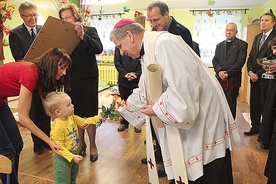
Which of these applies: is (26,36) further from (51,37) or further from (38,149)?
(38,149)

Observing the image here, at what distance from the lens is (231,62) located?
3467mm

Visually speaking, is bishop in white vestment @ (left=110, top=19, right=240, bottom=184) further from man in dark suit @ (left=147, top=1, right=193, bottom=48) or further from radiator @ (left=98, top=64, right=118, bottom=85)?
radiator @ (left=98, top=64, right=118, bottom=85)

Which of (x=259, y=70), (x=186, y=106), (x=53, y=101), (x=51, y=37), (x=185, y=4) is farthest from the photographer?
(x=185, y=4)

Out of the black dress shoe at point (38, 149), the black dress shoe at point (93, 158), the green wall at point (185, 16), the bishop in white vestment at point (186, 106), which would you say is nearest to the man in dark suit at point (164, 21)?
the bishop in white vestment at point (186, 106)

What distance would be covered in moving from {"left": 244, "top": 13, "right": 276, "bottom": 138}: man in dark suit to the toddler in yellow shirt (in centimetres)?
249

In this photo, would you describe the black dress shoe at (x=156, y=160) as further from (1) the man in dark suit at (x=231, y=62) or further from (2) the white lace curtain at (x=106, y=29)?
(2) the white lace curtain at (x=106, y=29)

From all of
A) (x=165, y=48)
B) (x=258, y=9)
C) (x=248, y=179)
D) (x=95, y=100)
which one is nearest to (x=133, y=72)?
(x=95, y=100)

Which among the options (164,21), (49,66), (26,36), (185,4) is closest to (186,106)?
(49,66)

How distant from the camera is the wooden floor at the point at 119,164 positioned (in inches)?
88.2

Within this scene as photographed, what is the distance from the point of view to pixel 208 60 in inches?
283

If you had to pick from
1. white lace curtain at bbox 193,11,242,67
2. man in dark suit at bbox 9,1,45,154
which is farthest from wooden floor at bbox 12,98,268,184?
white lace curtain at bbox 193,11,242,67

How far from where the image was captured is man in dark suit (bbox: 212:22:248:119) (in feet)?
11.1

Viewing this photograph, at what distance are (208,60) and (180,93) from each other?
21.0 ft

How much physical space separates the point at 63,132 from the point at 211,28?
632 cm
